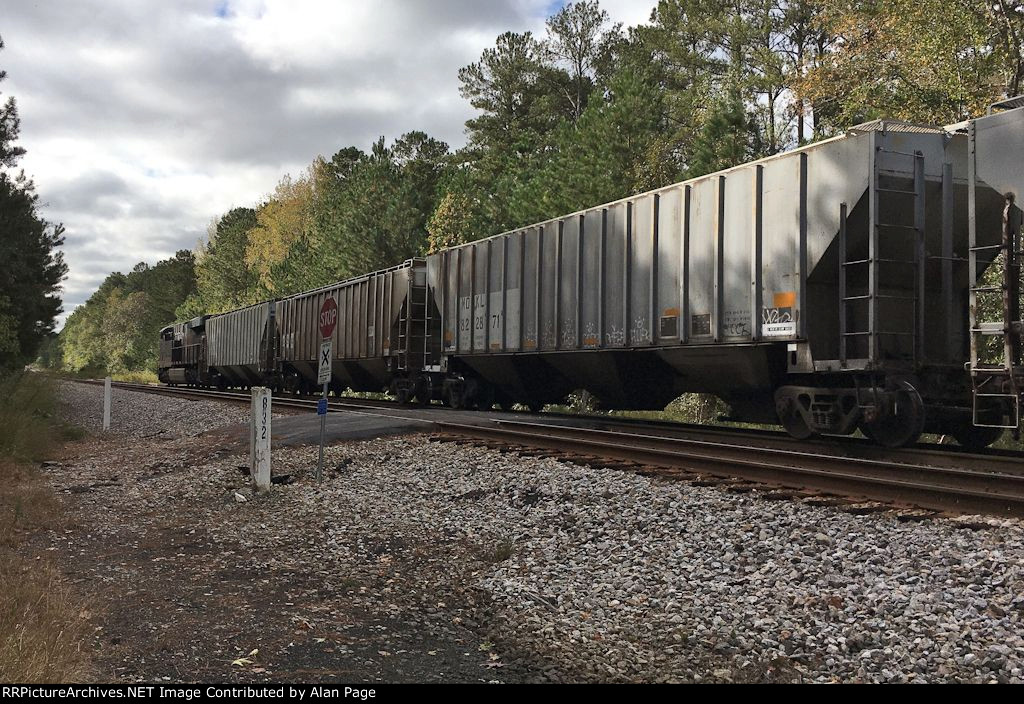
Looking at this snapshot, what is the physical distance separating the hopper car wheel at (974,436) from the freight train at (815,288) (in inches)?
1.0

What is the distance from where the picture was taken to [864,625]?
4043 millimetres

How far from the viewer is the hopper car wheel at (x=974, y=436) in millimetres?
9812

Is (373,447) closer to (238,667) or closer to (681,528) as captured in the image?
(681,528)

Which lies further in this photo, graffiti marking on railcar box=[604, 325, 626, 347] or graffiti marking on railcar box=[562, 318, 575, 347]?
graffiti marking on railcar box=[562, 318, 575, 347]

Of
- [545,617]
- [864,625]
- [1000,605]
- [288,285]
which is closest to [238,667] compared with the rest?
[545,617]

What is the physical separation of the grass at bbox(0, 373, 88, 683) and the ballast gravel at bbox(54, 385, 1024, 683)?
0.89m

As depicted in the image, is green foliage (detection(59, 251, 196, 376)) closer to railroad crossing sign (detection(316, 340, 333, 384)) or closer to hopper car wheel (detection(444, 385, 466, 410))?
hopper car wheel (detection(444, 385, 466, 410))

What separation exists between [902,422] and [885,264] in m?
2.00

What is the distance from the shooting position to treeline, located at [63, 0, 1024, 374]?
16359 mm

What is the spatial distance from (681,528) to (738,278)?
223 inches

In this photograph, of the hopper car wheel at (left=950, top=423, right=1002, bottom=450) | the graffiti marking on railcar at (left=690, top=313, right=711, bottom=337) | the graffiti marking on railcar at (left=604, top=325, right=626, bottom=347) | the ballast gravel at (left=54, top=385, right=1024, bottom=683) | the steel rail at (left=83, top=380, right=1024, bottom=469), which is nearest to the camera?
the ballast gravel at (left=54, top=385, right=1024, bottom=683)

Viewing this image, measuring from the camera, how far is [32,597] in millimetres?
4879

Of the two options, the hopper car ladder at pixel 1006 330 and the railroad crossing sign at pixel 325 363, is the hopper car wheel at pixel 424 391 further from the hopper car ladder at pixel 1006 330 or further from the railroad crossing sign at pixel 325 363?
the hopper car ladder at pixel 1006 330

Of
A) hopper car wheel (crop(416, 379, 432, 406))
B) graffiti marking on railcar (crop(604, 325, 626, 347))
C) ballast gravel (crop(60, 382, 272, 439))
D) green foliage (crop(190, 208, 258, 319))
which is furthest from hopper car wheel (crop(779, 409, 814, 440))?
green foliage (crop(190, 208, 258, 319))
